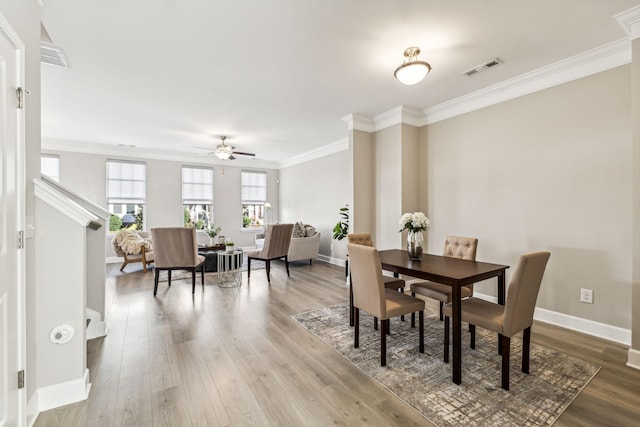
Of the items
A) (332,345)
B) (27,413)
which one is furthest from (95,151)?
(332,345)

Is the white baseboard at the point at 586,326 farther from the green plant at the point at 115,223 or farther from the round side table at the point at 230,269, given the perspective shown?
the green plant at the point at 115,223

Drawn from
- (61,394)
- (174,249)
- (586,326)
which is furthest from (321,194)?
(61,394)

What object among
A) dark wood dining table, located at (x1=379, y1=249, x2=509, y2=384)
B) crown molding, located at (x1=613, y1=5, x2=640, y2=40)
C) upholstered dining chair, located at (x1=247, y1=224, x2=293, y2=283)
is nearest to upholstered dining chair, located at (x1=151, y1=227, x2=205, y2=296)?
upholstered dining chair, located at (x1=247, y1=224, x2=293, y2=283)

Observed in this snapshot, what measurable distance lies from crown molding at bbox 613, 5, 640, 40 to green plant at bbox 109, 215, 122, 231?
8.83 metres

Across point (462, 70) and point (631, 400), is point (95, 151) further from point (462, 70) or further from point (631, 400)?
point (631, 400)

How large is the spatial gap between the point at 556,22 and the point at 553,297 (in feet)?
8.96

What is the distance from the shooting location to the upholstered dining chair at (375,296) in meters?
2.34

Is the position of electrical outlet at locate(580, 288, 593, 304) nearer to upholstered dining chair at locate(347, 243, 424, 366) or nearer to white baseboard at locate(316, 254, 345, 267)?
upholstered dining chair at locate(347, 243, 424, 366)

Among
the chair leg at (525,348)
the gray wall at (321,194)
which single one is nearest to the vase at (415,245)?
the chair leg at (525,348)

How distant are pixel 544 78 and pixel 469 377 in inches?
129

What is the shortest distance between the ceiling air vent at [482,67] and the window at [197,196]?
6819 mm

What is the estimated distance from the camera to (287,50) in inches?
110

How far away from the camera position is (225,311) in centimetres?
357

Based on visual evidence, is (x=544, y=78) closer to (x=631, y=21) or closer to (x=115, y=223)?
(x=631, y=21)
